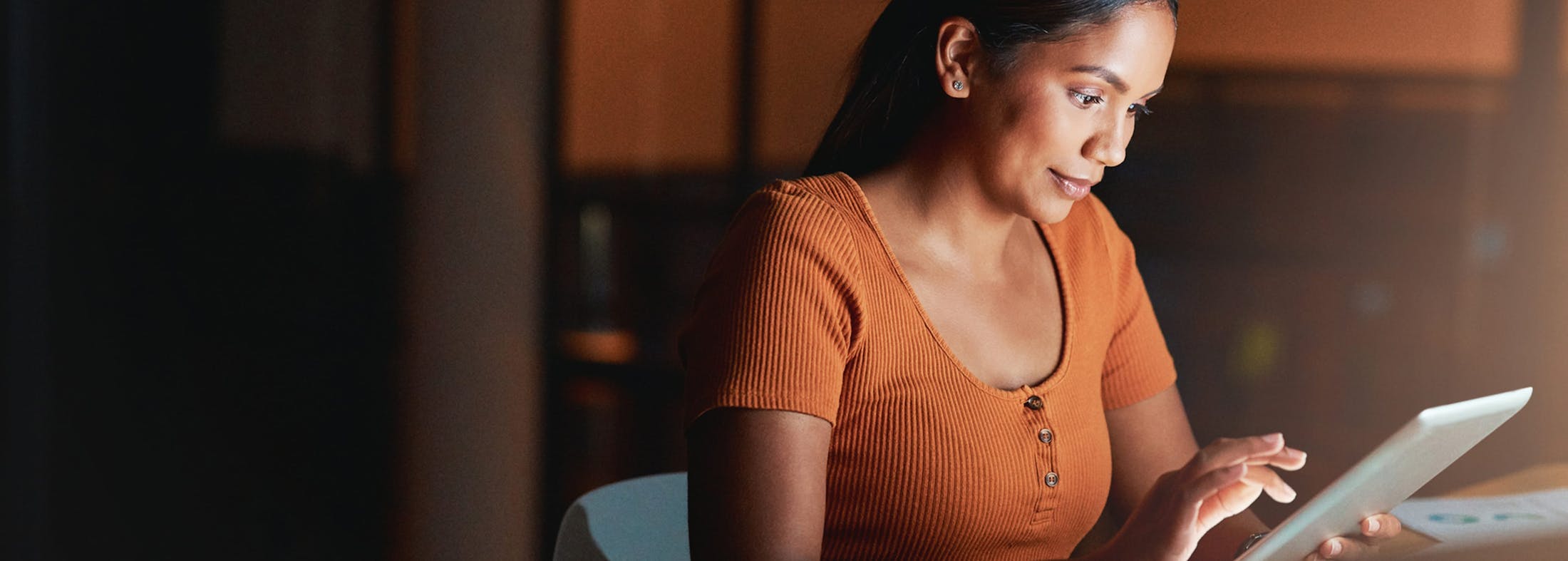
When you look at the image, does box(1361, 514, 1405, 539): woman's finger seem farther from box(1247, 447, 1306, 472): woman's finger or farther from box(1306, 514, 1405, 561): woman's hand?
box(1247, 447, 1306, 472): woman's finger

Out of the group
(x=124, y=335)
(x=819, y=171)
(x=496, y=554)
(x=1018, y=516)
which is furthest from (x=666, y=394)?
(x=1018, y=516)

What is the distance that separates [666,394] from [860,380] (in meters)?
1.55

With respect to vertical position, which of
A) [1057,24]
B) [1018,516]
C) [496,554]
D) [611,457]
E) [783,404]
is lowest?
[496,554]

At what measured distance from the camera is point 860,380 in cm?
109

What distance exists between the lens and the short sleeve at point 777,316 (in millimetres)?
1014

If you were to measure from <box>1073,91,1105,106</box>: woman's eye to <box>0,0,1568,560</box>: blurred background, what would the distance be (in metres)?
1.14

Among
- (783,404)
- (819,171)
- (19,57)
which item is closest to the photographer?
(783,404)

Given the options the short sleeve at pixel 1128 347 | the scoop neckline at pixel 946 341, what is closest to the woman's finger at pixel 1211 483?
the scoop neckline at pixel 946 341

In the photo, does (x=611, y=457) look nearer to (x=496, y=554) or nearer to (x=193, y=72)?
(x=496, y=554)

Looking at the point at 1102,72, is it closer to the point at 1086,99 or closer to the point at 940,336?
the point at 1086,99

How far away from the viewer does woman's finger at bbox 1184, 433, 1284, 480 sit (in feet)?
2.94

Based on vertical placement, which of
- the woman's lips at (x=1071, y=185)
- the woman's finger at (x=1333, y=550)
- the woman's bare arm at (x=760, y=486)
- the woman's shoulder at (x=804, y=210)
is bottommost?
the woman's finger at (x=1333, y=550)

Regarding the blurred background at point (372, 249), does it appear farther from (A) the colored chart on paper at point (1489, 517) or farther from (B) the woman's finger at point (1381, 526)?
(B) the woman's finger at point (1381, 526)

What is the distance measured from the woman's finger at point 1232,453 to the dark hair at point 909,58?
1.26 ft
